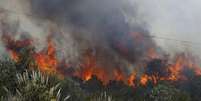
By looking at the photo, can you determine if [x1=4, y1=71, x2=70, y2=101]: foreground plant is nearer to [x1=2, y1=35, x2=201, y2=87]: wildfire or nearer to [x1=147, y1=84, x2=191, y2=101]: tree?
[x1=147, y1=84, x2=191, y2=101]: tree

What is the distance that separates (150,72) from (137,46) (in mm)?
6420

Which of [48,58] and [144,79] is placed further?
[144,79]

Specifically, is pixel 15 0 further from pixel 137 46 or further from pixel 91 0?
pixel 137 46

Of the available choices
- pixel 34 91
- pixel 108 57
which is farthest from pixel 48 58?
pixel 34 91

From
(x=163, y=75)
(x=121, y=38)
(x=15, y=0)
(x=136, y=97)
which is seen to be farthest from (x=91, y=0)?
(x=136, y=97)

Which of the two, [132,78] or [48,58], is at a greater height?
[48,58]

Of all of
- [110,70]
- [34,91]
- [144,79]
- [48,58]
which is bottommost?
[144,79]

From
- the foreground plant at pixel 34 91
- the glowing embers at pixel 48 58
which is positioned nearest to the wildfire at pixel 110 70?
the glowing embers at pixel 48 58

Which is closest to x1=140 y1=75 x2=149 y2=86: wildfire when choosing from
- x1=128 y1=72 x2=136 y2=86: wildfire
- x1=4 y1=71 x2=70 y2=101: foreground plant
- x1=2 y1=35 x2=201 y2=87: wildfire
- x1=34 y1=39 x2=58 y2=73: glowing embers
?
x1=2 y1=35 x2=201 y2=87: wildfire

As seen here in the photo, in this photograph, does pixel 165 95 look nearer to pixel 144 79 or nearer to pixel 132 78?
pixel 144 79

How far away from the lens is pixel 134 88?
67.0m

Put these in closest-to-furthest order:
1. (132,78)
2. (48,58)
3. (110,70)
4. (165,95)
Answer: (165,95), (48,58), (132,78), (110,70)

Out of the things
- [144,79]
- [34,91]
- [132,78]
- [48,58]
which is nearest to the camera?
[34,91]

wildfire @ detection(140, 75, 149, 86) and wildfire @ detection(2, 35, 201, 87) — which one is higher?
wildfire @ detection(2, 35, 201, 87)
